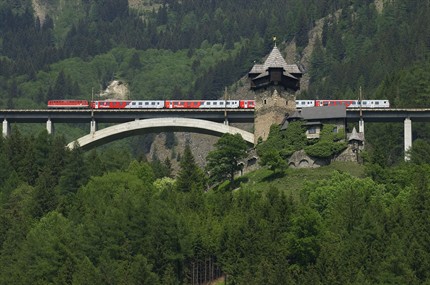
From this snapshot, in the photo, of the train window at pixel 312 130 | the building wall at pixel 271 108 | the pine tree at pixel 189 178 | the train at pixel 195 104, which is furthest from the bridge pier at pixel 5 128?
the train window at pixel 312 130

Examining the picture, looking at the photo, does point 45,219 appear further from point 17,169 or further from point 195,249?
point 17,169

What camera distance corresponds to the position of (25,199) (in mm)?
108875

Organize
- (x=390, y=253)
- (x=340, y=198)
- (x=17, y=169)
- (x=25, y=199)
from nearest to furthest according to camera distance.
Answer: (x=390, y=253) < (x=340, y=198) < (x=25, y=199) < (x=17, y=169)

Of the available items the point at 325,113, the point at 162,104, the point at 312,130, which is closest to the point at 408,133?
the point at 325,113

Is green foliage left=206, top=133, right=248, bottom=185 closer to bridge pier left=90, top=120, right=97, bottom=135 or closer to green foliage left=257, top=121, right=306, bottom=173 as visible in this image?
green foliage left=257, top=121, right=306, bottom=173

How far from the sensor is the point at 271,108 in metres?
125

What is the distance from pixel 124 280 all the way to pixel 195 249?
8106 millimetres

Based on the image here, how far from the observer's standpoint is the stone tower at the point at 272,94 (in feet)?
408

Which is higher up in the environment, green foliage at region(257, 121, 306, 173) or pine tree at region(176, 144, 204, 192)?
green foliage at region(257, 121, 306, 173)

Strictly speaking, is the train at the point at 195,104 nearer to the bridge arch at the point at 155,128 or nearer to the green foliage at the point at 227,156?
the bridge arch at the point at 155,128

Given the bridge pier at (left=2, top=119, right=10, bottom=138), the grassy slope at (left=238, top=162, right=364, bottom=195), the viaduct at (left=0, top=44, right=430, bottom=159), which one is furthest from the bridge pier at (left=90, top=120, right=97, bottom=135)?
the grassy slope at (left=238, top=162, right=364, bottom=195)

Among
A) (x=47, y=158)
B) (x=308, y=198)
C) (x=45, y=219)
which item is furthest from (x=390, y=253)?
(x=47, y=158)

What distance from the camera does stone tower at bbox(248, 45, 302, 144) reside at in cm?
12444

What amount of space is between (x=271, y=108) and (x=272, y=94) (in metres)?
1.44
